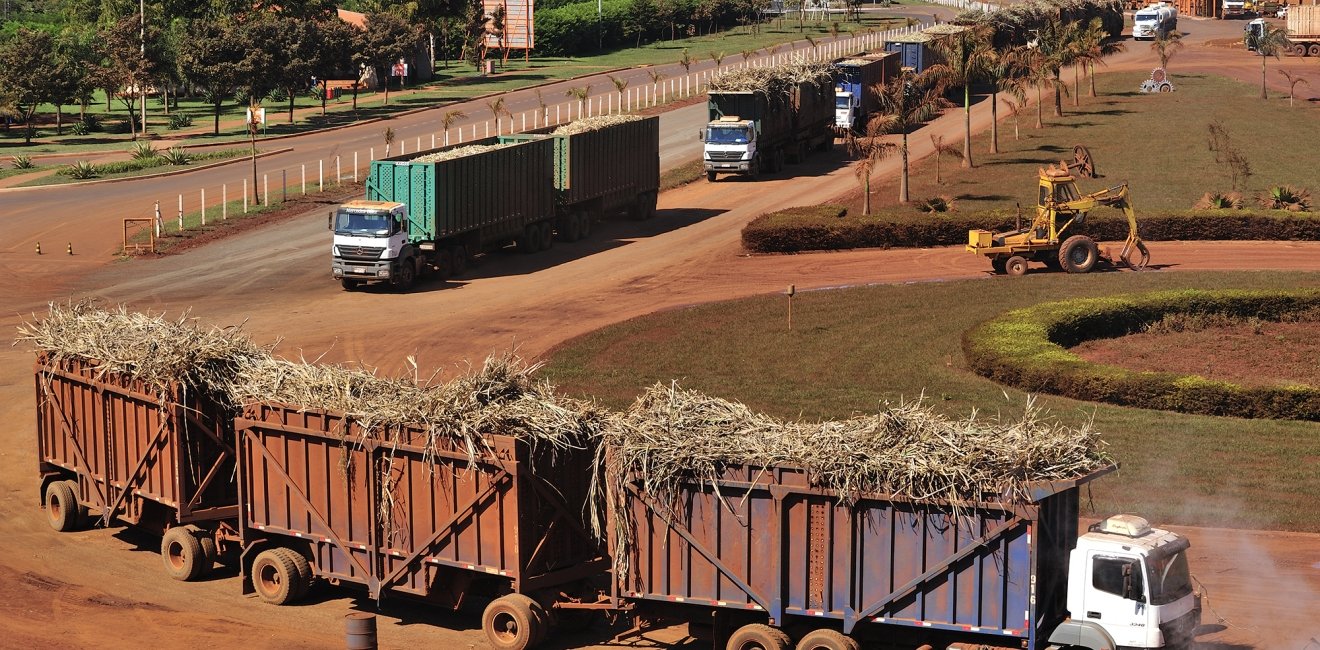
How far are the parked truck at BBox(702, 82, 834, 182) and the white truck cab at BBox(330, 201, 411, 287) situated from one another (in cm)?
2397

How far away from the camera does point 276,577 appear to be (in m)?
23.6

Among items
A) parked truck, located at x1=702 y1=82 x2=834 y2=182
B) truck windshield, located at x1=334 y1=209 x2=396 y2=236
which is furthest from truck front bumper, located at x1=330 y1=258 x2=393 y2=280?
parked truck, located at x1=702 y1=82 x2=834 y2=182

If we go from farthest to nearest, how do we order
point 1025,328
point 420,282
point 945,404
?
point 420,282
point 1025,328
point 945,404

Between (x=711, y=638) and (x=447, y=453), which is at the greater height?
(x=447, y=453)

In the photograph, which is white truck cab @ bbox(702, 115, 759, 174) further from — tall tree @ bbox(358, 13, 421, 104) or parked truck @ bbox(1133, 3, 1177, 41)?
parked truck @ bbox(1133, 3, 1177, 41)

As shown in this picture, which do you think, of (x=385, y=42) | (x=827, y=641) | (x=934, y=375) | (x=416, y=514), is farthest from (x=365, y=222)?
(x=385, y=42)

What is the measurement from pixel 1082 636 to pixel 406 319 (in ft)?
97.1

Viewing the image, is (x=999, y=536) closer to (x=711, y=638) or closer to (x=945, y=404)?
(x=711, y=638)

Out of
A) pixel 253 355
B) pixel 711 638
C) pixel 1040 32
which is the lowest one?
pixel 711 638

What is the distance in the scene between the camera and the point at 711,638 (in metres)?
21.1

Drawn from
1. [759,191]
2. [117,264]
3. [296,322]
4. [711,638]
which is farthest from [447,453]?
[759,191]

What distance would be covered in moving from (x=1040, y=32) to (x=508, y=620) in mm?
73754

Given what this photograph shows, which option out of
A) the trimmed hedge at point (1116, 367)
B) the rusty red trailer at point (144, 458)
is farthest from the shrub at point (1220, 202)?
the rusty red trailer at point (144, 458)

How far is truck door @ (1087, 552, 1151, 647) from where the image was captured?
59.8ft
